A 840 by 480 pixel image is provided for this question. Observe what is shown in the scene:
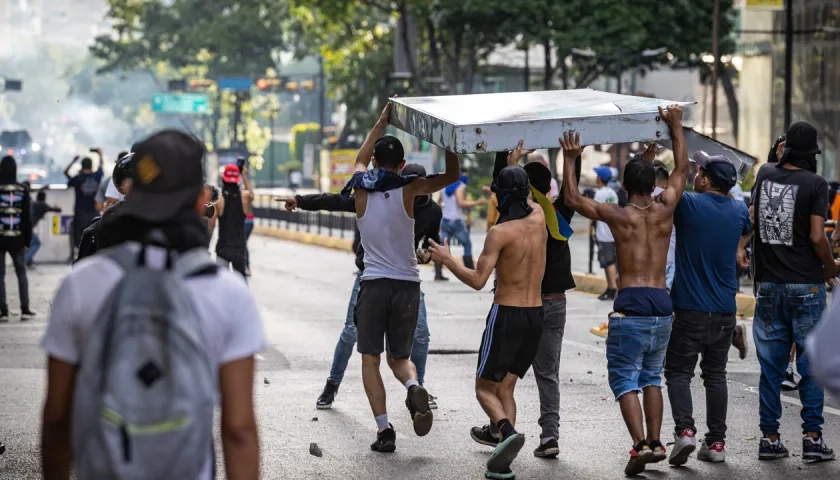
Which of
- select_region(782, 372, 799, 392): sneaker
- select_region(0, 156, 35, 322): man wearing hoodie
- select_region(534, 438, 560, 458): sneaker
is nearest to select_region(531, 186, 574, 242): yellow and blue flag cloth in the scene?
select_region(534, 438, 560, 458): sneaker

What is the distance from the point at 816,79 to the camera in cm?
3703

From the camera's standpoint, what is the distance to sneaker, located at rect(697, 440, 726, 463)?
7.98 m

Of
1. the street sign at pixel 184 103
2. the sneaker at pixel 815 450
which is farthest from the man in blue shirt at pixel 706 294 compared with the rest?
the street sign at pixel 184 103

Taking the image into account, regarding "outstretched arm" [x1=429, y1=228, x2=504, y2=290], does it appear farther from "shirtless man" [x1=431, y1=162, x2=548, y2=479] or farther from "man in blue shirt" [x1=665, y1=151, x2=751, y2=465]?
"man in blue shirt" [x1=665, y1=151, x2=751, y2=465]

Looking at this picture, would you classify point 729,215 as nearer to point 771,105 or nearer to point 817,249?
point 817,249

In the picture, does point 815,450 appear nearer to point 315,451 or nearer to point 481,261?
point 481,261

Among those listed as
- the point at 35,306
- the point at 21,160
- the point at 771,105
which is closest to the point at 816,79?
the point at 771,105

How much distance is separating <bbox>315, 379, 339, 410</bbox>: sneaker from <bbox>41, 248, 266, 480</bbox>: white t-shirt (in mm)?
6204

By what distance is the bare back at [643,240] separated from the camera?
7562 millimetres

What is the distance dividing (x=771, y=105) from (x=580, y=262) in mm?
15366

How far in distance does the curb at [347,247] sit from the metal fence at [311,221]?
244mm

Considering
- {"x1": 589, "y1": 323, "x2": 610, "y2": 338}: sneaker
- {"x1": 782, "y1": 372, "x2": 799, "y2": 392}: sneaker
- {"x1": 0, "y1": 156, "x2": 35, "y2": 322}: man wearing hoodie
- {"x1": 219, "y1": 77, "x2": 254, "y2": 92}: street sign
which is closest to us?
{"x1": 782, "y1": 372, "x2": 799, "y2": 392}: sneaker

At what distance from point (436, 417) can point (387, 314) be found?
1402 mm

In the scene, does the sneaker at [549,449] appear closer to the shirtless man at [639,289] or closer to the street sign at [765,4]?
the shirtless man at [639,289]
